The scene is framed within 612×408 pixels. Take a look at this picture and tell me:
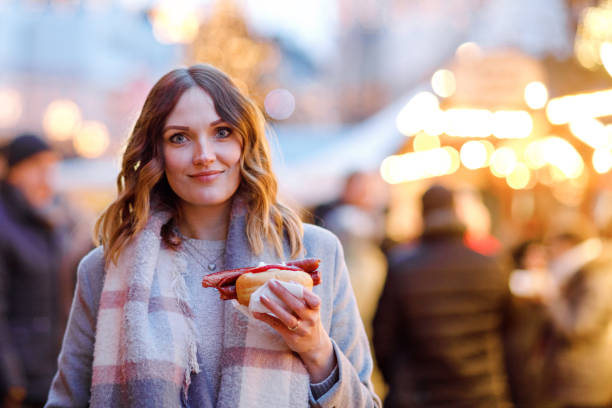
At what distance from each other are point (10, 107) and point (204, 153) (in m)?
21.9

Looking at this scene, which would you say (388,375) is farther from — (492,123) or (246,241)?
(492,123)

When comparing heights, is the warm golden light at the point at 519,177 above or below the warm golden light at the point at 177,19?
below

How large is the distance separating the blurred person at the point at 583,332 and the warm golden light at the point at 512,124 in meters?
5.31

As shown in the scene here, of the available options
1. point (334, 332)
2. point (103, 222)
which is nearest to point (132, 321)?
point (103, 222)

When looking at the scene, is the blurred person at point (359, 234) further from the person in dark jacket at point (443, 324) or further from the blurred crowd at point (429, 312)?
the person in dark jacket at point (443, 324)

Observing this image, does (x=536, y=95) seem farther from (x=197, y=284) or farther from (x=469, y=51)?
(x=197, y=284)

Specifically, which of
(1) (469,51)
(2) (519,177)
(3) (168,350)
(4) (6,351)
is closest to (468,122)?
(1) (469,51)

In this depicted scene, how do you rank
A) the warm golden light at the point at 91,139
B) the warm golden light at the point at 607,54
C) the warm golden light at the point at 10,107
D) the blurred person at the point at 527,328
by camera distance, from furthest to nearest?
the warm golden light at the point at 10,107
the warm golden light at the point at 91,139
the warm golden light at the point at 607,54
the blurred person at the point at 527,328

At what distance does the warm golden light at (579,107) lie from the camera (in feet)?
27.7

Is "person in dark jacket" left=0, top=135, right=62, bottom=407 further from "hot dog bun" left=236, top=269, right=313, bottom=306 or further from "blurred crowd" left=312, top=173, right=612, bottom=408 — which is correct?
"hot dog bun" left=236, top=269, right=313, bottom=306

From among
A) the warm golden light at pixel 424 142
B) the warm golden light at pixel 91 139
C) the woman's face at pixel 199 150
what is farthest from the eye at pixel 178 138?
the warm golden light at pixel 91 139

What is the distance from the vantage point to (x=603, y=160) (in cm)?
938

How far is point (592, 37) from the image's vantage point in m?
8.19

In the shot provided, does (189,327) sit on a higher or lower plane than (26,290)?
higher
